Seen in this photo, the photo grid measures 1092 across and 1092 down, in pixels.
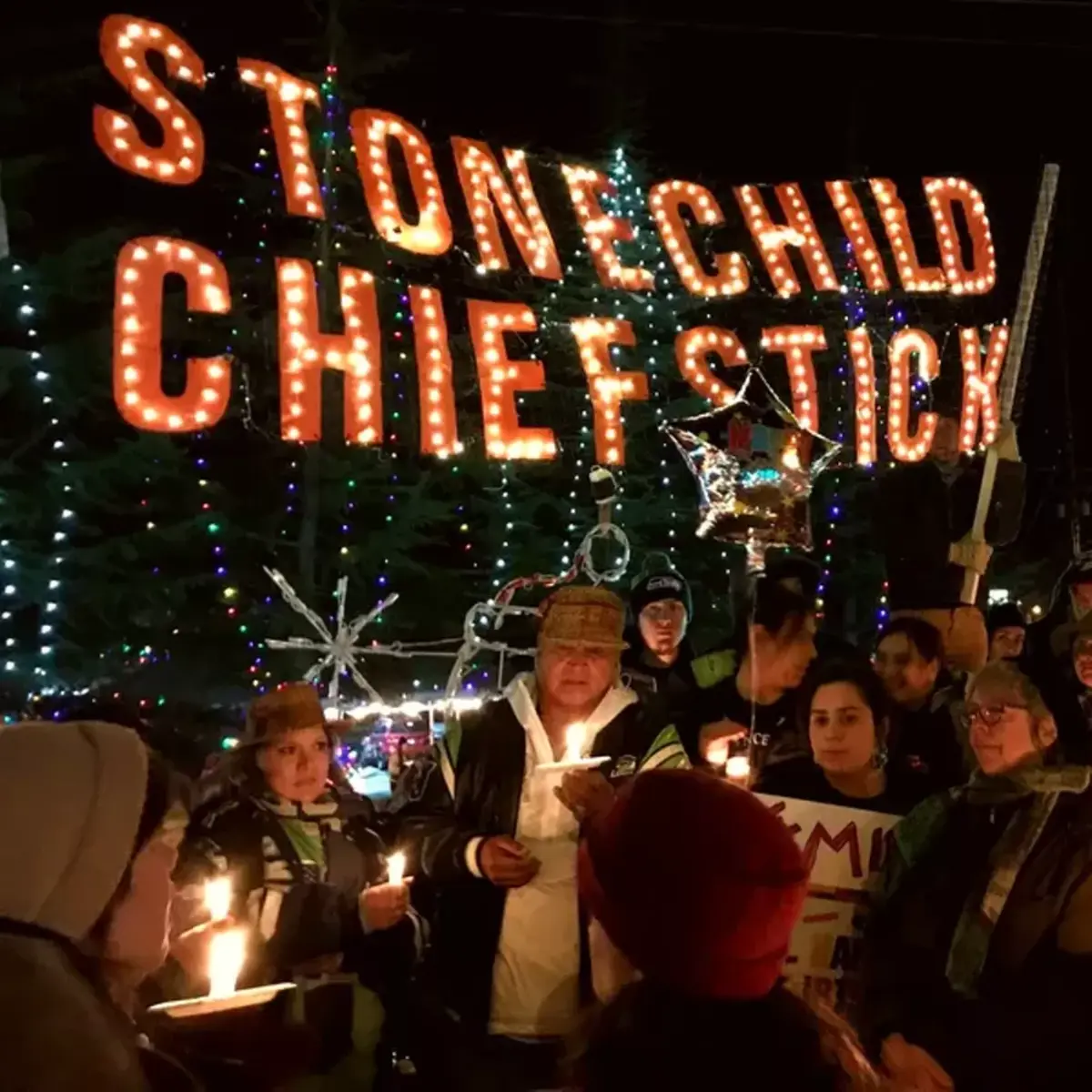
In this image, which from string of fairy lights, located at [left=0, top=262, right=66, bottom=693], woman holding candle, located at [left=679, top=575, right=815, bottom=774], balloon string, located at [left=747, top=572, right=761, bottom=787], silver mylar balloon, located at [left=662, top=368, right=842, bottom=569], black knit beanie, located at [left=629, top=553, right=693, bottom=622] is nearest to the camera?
balloon string, located at [left=747, top=572, right=761, bottom=787]

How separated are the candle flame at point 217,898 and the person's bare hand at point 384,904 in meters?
0.44

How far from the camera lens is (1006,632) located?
23.6ft

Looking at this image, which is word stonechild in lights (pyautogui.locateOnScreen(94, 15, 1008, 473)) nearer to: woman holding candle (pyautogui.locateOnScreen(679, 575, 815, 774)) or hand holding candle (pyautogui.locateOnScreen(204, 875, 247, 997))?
woman holding candle (pyautogui.locateOnScreen(679, 575, 815, 774))

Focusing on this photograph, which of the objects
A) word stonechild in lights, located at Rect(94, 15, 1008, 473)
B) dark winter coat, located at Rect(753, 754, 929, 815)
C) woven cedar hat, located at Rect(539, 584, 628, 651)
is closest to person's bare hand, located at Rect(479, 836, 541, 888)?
woven cedar hat, located at Rect(539, 584, 628, 651)

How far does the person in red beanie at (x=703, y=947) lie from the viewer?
1649 millimetres

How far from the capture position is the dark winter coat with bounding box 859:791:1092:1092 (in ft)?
9.24

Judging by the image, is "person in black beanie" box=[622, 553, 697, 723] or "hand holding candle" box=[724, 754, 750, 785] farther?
"person in black beanie" box=[622, 553, 697, 723]

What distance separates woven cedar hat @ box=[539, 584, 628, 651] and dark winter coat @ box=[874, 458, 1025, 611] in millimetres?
4057

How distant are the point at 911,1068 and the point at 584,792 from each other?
1.11 metres

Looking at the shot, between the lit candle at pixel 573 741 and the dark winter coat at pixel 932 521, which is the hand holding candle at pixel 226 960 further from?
the dark winter coat at pixel 932 521

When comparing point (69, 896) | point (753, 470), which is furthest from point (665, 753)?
point (753, 470)

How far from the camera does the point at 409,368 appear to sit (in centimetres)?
1413

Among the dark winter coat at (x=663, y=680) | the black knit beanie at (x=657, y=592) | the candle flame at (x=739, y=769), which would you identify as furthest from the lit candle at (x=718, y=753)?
the black knit beanie at (x=657, y=592)

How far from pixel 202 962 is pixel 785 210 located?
30.6 feet
